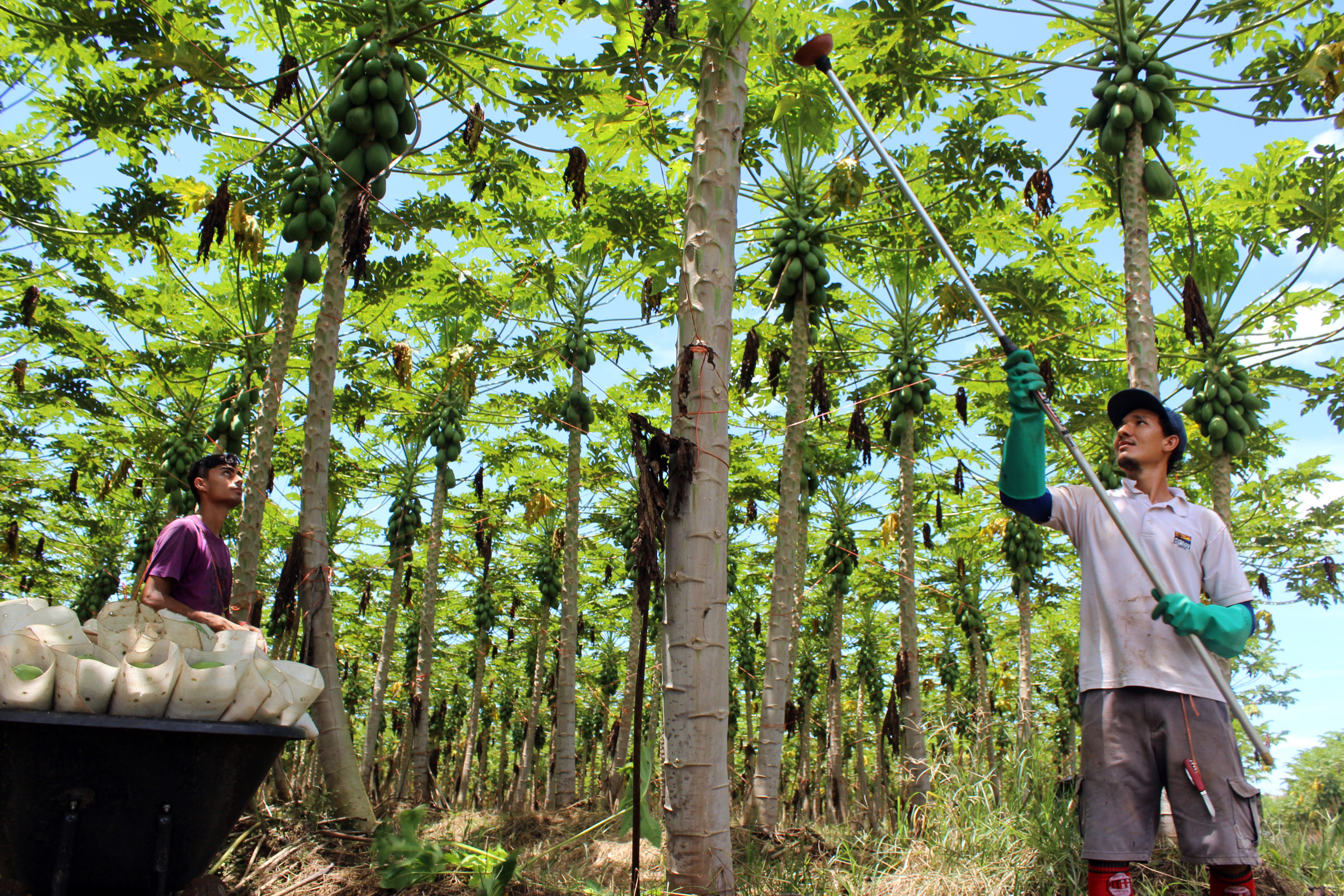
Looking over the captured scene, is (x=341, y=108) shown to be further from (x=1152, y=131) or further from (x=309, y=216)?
(x=1152, y=131)

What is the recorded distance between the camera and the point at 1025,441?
10.7 feet

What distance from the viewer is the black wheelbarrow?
6.93 feet

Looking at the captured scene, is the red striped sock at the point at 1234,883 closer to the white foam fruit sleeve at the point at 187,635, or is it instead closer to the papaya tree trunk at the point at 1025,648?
the white foam fruit sleeve at the point at 187,635

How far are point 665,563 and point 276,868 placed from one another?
2.79 m

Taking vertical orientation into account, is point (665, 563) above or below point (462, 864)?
above

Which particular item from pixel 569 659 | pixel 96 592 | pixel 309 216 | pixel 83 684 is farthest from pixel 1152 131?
pixel 96 592

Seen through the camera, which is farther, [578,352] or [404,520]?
[404,520]

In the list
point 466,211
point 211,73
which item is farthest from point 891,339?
point 211,73

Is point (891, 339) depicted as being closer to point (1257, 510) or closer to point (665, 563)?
point (1257, 510)

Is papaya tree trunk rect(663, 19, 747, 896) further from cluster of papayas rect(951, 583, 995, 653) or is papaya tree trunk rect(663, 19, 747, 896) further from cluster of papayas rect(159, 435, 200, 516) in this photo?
cluster of papayas rect(951, 583, 995, 653)

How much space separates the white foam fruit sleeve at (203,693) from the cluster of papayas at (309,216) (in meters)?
5.92

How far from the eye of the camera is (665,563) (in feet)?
11.7

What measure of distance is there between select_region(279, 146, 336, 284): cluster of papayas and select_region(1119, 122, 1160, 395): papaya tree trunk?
288 inches

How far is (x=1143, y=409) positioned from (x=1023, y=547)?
44.2 ft
